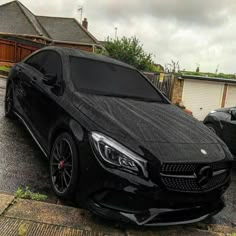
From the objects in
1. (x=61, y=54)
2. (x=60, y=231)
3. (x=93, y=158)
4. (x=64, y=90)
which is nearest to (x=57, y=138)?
(x=64, y=90)

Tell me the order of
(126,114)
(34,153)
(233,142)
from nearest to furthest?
(126,114) → (34,153) → (233,142)

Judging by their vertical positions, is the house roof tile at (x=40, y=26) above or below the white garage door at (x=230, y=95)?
above

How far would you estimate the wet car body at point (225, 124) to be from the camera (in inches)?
261

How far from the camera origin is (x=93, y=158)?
339 cm

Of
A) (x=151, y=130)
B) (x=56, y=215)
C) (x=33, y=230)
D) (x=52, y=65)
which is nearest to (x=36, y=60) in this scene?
(x=52, y=65)

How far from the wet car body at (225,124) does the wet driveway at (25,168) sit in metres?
0.66

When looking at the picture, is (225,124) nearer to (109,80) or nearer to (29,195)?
(109,80)

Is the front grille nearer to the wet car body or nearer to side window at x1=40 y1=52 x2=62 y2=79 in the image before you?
side window at x1=40 y1=52 x2=62 y2=79

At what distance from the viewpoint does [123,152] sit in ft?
10.8

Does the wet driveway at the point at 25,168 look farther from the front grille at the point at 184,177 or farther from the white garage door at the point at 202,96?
the white garage door at the point at 202,96

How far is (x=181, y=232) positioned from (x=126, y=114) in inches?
52.9

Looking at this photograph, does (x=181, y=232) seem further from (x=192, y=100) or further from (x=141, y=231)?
(x=192, y=100)

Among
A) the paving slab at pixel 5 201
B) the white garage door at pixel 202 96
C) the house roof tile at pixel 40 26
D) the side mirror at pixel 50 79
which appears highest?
the house roof tile at pixel 40 26

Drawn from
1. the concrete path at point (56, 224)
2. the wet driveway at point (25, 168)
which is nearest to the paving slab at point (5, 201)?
the concrete path at point (56, 224)
